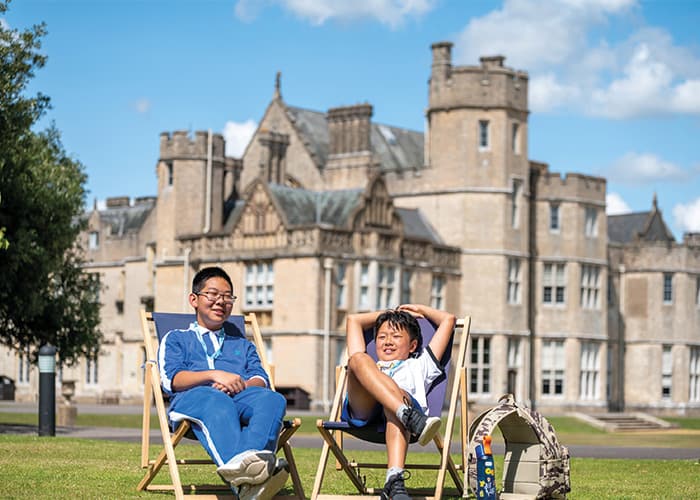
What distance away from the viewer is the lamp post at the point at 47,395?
65.0ft

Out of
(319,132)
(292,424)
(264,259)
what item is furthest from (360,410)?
(319,132)

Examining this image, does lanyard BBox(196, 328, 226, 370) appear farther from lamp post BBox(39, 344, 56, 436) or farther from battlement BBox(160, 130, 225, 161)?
battlement BBox(160, 130, 225, 161)

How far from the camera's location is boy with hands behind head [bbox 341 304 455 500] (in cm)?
902

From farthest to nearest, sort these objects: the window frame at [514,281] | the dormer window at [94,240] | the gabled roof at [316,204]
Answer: the dormer window at [94,240], the window frame at [514,281], the gabled roof at [316,204]

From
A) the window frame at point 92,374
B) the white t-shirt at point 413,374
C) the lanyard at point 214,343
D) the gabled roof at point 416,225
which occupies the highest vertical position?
the gabled roof at point 416,225

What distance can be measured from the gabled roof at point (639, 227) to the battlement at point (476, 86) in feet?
52.7

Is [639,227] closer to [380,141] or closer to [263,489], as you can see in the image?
[380,141]

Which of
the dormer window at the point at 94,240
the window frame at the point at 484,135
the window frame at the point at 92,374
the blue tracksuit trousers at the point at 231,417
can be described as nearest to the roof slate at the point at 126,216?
the dormer window at the point at 94,240

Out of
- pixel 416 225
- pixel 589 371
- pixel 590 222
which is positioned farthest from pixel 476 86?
pixel 589 371

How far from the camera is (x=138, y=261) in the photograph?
56906 mm

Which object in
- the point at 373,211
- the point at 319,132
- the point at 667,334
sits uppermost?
the point at 319,132

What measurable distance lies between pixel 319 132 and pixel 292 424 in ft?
166

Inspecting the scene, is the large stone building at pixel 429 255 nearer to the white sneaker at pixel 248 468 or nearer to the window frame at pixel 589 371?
the window frame at pixel 589 371

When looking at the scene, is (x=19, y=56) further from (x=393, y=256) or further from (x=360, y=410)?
(x=393, y=256)
